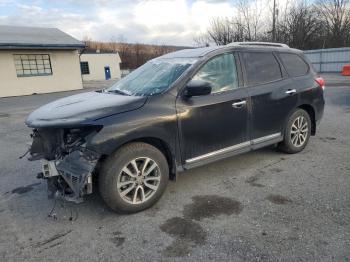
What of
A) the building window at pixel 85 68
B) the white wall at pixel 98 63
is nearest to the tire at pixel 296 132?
the white wall at pixel 98 63

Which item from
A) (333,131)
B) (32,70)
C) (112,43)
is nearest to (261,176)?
(333,131)

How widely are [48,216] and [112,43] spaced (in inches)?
2982

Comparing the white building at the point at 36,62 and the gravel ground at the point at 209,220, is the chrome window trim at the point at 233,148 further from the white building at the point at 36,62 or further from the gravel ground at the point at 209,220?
the white building at the point at 36,62

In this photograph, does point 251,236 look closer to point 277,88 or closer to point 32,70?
point 277,88

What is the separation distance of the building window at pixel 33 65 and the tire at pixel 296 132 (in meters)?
19.0

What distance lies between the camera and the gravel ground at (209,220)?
9.21ft

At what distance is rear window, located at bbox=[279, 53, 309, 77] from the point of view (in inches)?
202

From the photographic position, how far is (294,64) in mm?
5277

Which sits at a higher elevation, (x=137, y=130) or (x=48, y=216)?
(x=137, y=130)

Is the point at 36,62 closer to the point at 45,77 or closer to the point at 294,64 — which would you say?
the point at 45,77

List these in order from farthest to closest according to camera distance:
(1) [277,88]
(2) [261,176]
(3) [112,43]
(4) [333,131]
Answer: (3) [112,43] → (4) [333,131] → (1) [277,88] → (2) [261,176]

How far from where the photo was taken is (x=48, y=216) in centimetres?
356

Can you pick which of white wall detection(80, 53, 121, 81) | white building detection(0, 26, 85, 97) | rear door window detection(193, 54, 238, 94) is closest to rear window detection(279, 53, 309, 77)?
rear door window detection(193, 54, 238, 94)

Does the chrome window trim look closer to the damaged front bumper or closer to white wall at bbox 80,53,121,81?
the damaged front bumper
